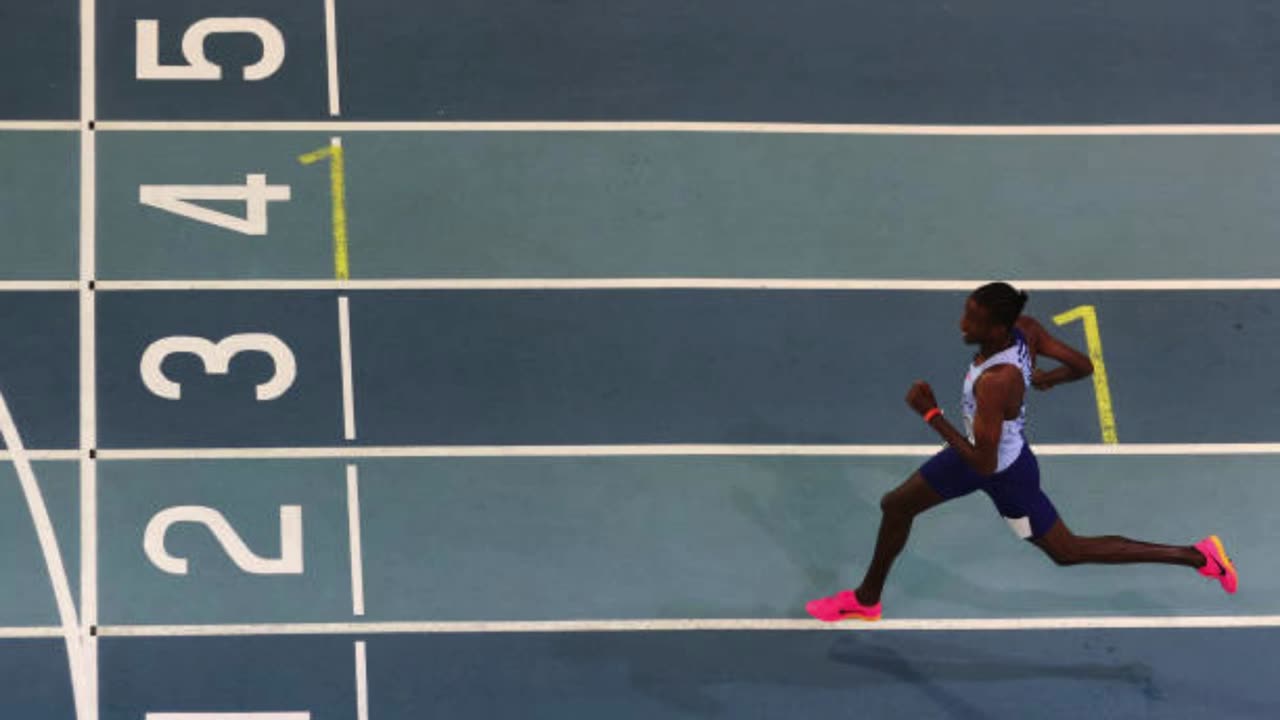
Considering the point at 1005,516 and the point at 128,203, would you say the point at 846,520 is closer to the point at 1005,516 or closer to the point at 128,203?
the point at 1005,516

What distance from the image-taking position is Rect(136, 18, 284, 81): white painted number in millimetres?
10125

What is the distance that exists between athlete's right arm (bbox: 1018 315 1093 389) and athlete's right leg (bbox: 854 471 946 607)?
2.21 ft

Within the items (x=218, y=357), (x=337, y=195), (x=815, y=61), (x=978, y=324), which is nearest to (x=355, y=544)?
(x=218, y=357)

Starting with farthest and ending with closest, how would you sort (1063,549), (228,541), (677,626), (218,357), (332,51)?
(332,51) → (218,357) → (228,541) → (677,626) → (1063,549)

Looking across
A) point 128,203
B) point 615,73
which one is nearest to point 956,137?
point 615,73

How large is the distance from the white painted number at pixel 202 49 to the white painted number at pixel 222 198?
2.21 feet

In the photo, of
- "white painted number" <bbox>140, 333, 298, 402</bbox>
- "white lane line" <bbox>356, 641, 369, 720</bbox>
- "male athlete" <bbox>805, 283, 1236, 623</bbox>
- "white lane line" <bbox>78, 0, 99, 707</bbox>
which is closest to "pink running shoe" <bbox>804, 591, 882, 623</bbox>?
"male athlete" <bbox>805, 283, 1236, 623</bbox>

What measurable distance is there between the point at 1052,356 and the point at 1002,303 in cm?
63

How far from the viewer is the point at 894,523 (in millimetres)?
8336

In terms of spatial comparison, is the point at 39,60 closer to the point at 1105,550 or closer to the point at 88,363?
the point at 88,363

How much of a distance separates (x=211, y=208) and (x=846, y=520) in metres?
3.68

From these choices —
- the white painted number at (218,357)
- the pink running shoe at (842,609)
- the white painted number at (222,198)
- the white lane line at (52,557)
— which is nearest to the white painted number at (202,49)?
the white painted number at (222,198)

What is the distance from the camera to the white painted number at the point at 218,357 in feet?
30.8

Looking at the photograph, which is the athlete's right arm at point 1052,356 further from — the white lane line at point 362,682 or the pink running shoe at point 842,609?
the white lane line at point 362,682
